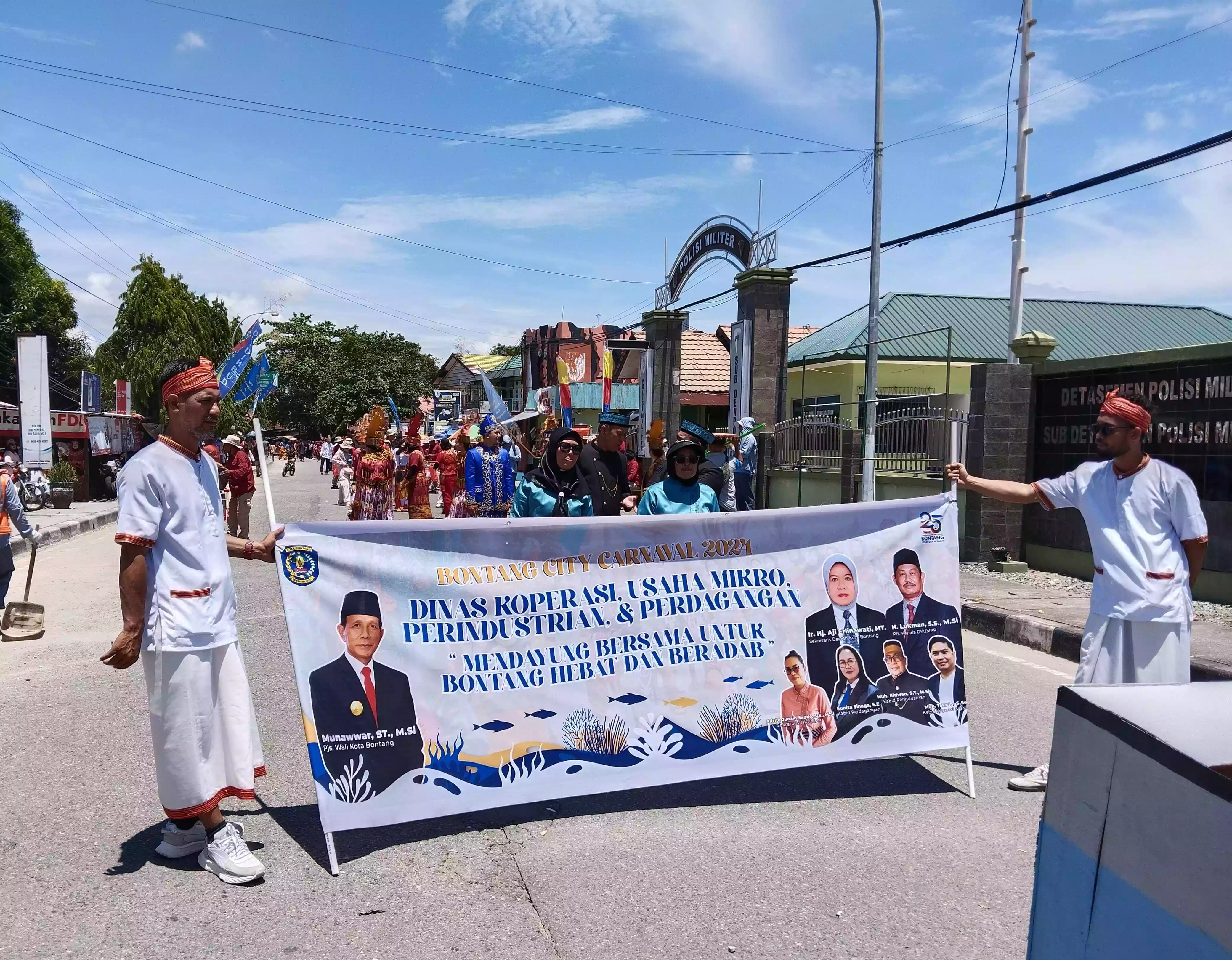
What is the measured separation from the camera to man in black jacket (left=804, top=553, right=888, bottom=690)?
14.8ft

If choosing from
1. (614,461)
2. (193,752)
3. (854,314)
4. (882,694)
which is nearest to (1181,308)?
(854,314)

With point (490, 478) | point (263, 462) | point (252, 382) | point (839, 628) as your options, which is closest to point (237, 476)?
point (490, 478)

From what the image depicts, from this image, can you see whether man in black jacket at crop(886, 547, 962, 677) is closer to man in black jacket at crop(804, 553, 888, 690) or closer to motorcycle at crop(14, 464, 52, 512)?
man in black jacket at crop(804, 553, 888, 690)

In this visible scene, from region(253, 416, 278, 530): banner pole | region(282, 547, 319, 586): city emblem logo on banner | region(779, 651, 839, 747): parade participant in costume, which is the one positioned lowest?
region(779, 651, 839, 747): parade participant in costume

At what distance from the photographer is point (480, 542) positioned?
4074 mm

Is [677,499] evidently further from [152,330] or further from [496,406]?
[152,330]

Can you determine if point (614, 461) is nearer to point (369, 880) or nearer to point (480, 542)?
point (480, 542)

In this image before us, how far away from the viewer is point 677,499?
5504 millimetres

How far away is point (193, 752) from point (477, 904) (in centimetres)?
114

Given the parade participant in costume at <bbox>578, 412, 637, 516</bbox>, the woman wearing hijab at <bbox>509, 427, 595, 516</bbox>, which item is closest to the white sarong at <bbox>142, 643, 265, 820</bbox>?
the woman wearing hijab at <bbox>509, 427, 595, 516</bbox>

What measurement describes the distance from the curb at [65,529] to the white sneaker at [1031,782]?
40.7 feet

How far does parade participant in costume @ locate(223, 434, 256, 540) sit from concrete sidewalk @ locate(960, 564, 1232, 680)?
10.3 meters

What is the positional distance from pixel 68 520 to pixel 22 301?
27.8m

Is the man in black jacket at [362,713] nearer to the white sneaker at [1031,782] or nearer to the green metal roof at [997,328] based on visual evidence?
the white sneaker at [1031,782]
